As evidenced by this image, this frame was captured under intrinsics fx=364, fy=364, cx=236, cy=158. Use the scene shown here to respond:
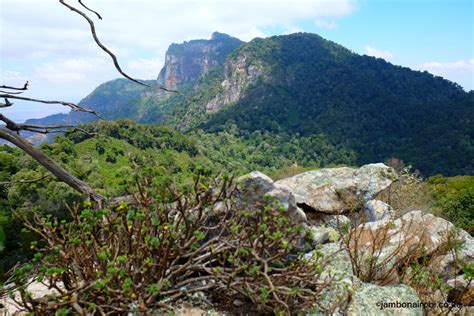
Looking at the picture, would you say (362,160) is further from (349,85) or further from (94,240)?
(94,240)

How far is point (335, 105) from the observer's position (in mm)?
117188

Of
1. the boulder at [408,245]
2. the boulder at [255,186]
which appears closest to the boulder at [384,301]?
the boulder at [408,245]

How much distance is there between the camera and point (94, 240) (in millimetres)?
2271

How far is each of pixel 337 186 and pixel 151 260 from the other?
16.1 ft

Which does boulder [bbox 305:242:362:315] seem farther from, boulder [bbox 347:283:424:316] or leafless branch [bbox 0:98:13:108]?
leafless branch [bbox 0:98:13:108]

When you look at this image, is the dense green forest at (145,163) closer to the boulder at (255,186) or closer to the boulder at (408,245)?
the boulder at (255,186)

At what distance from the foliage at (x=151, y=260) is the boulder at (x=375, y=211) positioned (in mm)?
3491

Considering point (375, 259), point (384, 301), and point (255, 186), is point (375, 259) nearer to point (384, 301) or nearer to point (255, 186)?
point (384, 301)

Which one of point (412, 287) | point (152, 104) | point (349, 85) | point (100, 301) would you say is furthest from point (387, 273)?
point (152, 104)

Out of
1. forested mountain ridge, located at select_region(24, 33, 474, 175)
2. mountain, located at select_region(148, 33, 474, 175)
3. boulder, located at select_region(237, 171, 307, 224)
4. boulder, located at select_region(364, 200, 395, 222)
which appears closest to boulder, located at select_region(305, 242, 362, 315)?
boulder, located at select_region(237, 171, 307, 224)

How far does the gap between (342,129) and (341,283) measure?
345ft

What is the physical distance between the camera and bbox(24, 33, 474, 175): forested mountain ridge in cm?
8189

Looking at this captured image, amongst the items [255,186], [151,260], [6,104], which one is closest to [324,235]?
[255,186]

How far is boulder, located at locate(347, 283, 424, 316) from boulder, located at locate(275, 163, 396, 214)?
8.95ft
